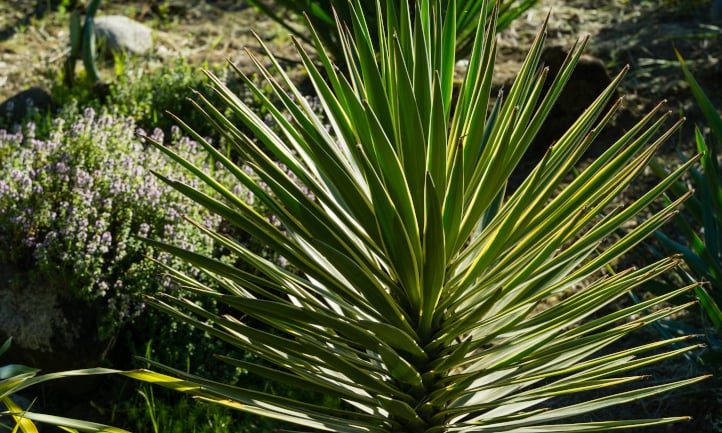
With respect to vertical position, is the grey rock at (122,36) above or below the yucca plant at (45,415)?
above

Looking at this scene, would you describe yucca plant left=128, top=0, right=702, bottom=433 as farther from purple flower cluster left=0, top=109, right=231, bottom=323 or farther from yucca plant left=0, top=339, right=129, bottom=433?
purple flower cluster left=0, top=109, right=231, bottom=323

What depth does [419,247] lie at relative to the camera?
5.60ft

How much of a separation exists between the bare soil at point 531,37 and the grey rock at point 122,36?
0.09 metres

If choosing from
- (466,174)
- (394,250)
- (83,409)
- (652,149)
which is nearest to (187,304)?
(394,250)

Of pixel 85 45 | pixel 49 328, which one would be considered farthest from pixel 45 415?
pixel 85 45

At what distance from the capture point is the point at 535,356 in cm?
176

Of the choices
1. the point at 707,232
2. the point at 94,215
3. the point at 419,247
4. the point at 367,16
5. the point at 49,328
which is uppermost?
the point at 367,16

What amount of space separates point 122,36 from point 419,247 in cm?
402

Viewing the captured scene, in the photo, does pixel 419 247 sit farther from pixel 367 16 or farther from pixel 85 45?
pixel 85 45

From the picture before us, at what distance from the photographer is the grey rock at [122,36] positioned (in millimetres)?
5125

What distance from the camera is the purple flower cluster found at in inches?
123

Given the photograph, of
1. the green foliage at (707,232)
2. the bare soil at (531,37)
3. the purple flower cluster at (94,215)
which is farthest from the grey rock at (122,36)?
the green foliage at (707,232)

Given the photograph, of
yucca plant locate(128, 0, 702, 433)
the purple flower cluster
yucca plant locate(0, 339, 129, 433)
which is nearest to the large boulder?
the purple flower cluster

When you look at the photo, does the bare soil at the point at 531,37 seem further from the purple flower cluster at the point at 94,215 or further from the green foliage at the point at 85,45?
the purple flower cluster at the point at 94,215
